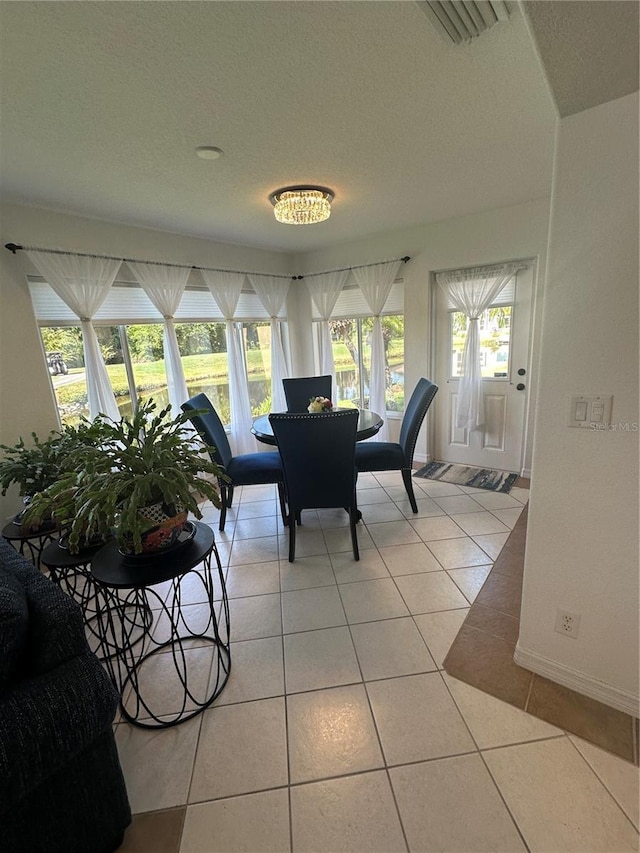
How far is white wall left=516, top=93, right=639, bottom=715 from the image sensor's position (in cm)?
108

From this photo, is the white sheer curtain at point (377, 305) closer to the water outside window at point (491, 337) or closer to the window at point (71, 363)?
the water outside window at point (491, 337)

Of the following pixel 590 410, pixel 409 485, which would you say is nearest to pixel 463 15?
pixel 590 410

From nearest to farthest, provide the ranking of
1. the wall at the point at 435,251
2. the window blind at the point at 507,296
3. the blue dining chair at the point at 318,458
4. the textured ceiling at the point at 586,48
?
the textured ceiling at the point at 586,48 → the blue dining chair at the point at 318,458 → the wall at the point at 435,251 → the window blind at the point at 507,296

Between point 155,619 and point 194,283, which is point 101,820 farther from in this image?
point 194,283

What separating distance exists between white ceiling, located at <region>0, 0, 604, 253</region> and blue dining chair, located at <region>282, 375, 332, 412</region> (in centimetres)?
159

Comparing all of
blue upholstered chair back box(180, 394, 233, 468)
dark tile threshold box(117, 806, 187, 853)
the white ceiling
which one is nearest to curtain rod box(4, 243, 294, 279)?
the white ceiling

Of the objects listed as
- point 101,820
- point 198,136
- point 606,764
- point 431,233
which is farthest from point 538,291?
point 101,820

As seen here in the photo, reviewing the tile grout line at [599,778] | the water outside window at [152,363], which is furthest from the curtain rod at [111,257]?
the tile grout line at [599,778]

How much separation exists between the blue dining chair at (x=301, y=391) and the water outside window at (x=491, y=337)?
4.74 ft

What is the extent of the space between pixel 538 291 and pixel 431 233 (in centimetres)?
111

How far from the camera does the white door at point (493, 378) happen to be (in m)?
3.32

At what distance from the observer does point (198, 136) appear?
169 cm

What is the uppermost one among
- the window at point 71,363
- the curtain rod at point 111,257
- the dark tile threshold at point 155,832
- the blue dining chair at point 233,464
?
the curtain rod at point 111,257

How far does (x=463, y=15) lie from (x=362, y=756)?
7.91 feet
